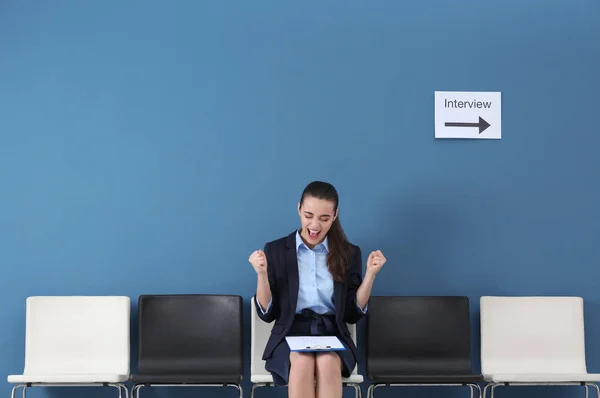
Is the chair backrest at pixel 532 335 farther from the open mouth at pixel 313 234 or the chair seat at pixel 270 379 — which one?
the open mouth at pixel 313 234

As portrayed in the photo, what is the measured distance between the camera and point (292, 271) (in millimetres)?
3982

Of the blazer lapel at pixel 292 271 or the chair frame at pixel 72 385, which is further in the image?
the chair frame at pixel 72 385

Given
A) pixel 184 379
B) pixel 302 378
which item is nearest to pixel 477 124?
pixel 302 378

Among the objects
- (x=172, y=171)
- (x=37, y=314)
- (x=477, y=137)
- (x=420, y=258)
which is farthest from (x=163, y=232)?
(x=477, y=137)

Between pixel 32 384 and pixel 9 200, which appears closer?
pixel 32 384

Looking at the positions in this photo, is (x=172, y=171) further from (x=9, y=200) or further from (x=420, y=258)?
(x=420, y=258)

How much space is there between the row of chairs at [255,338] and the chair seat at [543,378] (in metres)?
0.02

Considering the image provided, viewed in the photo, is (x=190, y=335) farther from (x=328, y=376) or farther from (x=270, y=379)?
(x=328, y=376)

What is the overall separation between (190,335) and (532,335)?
1.91 meters

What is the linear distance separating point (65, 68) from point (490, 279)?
2.73 metres

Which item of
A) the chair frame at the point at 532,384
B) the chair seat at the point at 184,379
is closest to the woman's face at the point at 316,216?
the chair seat at the point at 184,379

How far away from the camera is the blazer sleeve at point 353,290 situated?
4016mm

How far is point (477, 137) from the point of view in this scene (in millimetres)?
4652

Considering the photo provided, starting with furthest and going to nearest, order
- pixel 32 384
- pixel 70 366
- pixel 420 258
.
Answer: pixel 420 258
pixel 70 366
pixel 32 384
